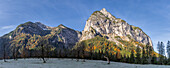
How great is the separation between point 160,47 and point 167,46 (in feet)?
22.9

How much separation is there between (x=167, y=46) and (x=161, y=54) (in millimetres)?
10304

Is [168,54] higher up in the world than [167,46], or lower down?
lower down

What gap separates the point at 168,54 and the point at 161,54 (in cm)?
650

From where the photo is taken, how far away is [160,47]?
379 ft

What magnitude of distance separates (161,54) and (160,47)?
687cm

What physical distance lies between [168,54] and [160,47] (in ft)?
30.7

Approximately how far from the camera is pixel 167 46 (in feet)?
359

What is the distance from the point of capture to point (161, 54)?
115 metres

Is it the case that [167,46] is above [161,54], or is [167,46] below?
above

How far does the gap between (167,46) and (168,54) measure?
24.6 ft
